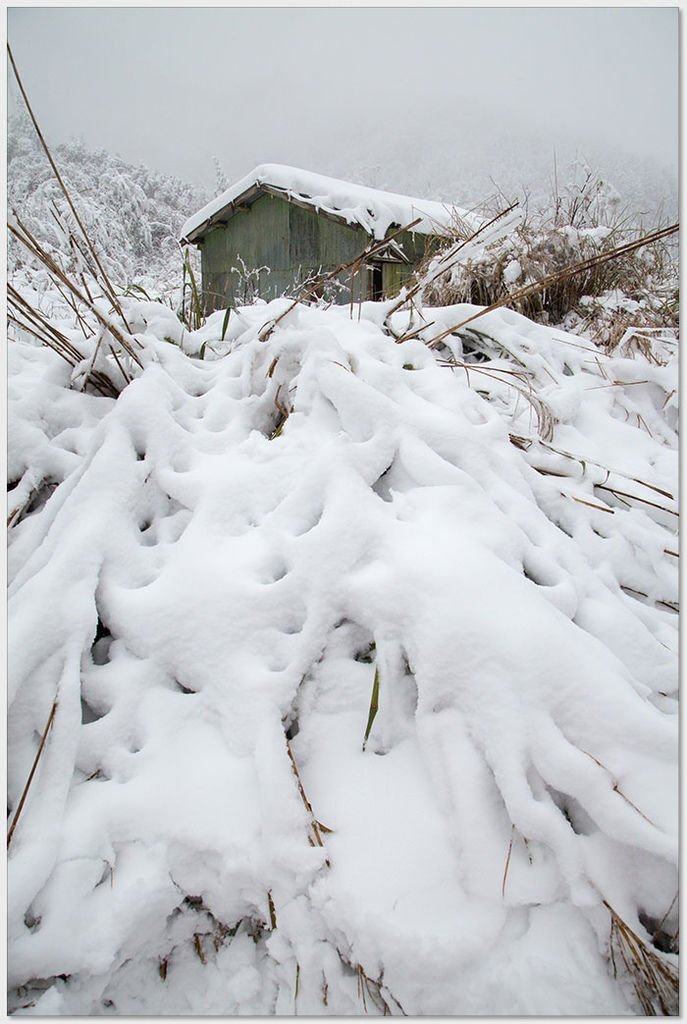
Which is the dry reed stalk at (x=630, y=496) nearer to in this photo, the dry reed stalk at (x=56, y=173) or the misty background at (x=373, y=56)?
the misty background at (x=373, y=56)

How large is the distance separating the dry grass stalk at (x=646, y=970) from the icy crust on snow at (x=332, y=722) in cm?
A: 2

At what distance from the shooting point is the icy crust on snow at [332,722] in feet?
2.12

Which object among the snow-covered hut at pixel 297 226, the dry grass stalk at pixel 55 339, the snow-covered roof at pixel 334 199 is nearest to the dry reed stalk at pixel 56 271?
the dry grass stalk at pixel 55 339

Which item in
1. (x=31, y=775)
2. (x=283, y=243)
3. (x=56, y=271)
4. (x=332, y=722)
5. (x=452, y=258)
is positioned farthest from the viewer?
(x=283, y=243)

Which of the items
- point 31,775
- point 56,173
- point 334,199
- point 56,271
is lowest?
point 31,775

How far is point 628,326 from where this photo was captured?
227 cm

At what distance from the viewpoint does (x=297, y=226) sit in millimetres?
7180

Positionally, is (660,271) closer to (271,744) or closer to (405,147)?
(271,744)

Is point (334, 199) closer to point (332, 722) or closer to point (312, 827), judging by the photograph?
point (332, 722)

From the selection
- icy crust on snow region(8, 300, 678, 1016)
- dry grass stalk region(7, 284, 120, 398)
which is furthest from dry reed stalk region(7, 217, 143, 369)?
icy crust on snow region(8, 300, 678, 1016)

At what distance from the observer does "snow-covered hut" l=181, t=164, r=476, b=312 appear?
6152mm

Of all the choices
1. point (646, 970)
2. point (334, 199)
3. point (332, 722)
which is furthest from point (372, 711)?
point (334, 199)

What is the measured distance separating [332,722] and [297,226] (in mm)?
7746

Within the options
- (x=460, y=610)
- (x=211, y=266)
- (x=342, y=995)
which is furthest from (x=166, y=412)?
(x=211, y=266)
